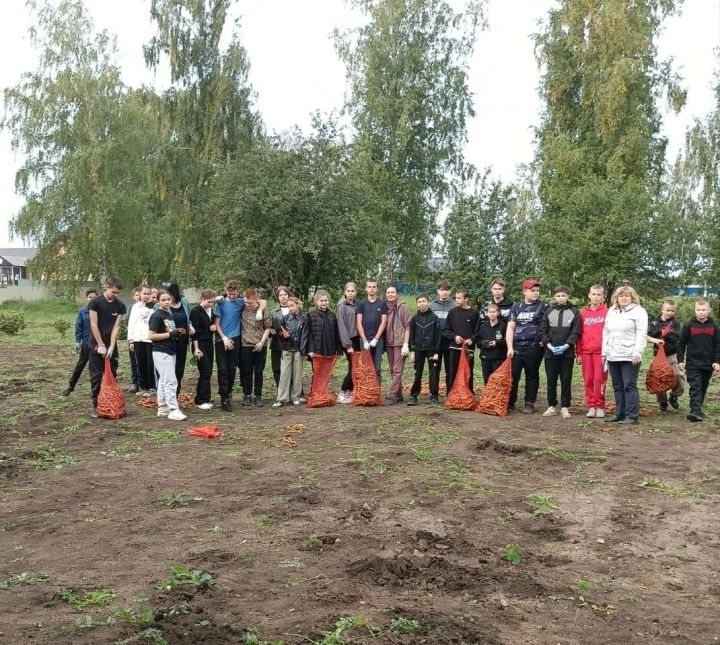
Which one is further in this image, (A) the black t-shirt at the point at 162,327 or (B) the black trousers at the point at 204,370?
(B) the black trousers at the point at 204,370

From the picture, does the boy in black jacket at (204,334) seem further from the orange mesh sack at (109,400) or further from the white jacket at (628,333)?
the white jacket at (628,333)

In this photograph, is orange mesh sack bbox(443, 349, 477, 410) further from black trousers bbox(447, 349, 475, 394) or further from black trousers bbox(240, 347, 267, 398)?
black trousers bbox(240, 347, 267, 398)

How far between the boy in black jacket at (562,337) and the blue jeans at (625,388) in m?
0.56

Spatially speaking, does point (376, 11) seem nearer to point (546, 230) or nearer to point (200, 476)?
point (546, 230)

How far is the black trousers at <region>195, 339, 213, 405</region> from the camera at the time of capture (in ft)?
37.5

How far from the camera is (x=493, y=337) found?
37.3 ft

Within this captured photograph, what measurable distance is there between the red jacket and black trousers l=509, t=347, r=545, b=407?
55 centimetres

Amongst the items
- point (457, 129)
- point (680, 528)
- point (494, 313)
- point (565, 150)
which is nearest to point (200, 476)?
point (680, 528)

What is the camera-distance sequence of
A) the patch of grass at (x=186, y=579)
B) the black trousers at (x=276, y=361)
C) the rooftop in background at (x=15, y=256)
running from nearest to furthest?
the patch of grass at (x=186, y=579)
the black trousers at (x=276, y=361)
the rooftop in background at (x=15, y=256)

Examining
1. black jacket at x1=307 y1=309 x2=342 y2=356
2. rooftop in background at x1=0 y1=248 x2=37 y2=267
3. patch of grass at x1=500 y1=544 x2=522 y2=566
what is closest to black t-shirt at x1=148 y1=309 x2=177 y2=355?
black jacket at x1=307 y1=309 x2=342 y2=356

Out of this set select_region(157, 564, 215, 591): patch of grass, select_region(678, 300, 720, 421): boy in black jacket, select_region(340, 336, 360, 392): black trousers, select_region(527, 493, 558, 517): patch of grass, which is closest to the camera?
select_region(157, 564, 215, 591): patch of grass

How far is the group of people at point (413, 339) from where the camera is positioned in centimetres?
1066

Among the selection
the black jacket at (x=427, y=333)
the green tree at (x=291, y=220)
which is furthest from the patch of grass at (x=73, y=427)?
the green tree at (x=291, y=220)

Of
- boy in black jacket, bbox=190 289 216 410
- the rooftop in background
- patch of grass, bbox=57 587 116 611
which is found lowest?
patch of grass, bbox=57 587 116 611
